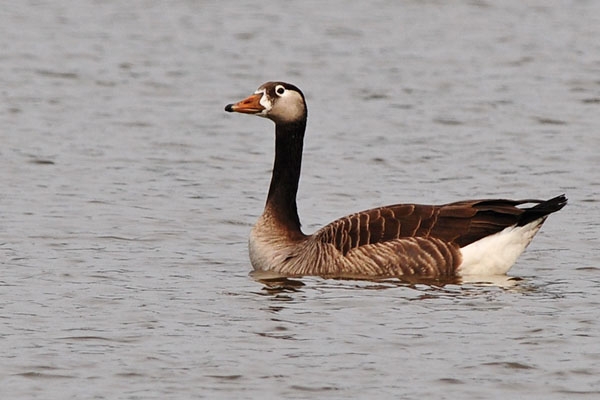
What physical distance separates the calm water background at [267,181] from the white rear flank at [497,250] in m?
0.32

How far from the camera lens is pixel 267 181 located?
18.6 meters

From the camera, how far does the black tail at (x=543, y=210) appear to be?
43.3ft

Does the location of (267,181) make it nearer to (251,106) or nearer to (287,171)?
(287,171)

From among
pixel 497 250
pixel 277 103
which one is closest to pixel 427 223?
pixel 497 250

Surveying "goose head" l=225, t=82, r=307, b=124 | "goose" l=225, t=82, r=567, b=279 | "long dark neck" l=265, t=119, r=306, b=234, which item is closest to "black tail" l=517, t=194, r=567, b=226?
"goose" l=225, t=82, r=567, b=279

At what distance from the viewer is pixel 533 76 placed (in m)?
25.9

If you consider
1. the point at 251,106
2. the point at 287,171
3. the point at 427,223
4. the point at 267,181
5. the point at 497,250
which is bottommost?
the point at 497,250

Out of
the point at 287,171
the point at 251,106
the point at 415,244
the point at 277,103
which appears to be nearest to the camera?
the point at 415,244

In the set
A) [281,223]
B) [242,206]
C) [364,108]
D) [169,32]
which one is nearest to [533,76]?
[364,108]

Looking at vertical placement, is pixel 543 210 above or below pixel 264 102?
below

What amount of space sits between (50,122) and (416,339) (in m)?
11.6

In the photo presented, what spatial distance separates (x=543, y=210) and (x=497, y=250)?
0.58 m

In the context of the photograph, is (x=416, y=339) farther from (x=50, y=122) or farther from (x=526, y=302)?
(x=50, y=122)

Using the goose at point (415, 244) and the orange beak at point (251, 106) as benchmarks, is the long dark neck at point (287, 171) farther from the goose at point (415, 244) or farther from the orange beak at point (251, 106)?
the goose at point (415, 244)
